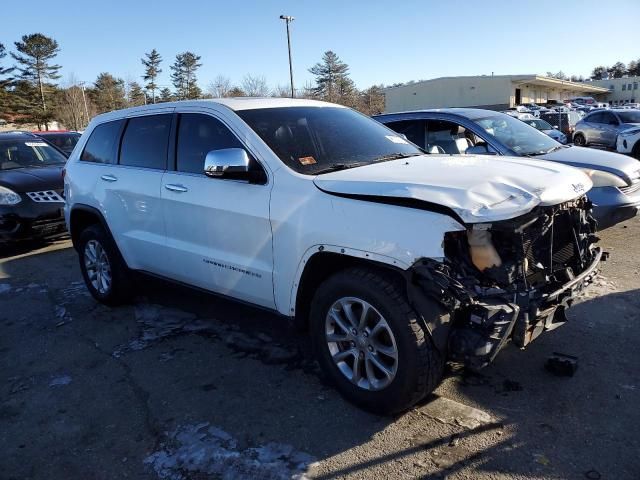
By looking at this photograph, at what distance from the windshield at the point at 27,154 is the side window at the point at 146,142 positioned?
5193 millimetres

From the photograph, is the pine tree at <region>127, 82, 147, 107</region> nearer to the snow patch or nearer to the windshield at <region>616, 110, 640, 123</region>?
the windshield at <region>616, 110, 640, 123</region>

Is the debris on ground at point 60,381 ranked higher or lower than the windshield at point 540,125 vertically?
lower

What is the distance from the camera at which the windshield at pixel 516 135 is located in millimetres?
6672

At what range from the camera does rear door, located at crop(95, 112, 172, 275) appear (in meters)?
4.38

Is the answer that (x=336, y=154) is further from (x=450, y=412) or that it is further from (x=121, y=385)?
(x=121, y=385)

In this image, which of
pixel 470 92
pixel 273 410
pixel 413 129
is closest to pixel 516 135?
pixel 413 129

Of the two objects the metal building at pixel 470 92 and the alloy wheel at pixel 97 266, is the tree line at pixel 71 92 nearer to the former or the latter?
the metal building at pixel 470 92

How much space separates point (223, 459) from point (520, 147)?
5.48 metres

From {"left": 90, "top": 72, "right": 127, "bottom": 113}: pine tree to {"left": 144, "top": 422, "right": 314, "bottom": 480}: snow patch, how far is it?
7062cm

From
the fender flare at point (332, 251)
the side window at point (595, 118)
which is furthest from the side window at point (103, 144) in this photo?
the side window at point (595, 118)

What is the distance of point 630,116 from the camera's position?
1730 cm

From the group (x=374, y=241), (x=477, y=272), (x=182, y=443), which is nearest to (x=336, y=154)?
(x=374, y=241)

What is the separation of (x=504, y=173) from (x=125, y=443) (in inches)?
108

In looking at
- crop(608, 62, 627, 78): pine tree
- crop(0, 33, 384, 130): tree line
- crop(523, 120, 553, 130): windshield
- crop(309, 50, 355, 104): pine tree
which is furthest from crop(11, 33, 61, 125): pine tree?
crop(608, 62, 627, 78): pine tree
